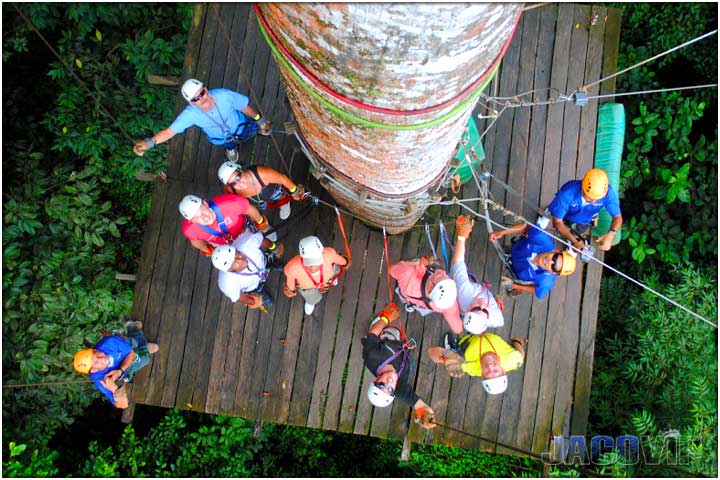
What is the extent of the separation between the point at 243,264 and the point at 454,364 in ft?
6.32

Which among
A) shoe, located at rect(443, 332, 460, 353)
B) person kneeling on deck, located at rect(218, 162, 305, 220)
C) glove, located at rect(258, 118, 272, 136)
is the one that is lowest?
shoe, located at rect(443, 332, 460, 353)

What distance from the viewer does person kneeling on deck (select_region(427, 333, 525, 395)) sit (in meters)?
3.26

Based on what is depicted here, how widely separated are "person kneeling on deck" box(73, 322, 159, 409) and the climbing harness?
125cm

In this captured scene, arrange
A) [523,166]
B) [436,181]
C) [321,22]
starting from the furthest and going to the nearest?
[523,166]
[436,181]
[321,22]

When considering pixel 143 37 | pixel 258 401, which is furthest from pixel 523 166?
pixel 143 37

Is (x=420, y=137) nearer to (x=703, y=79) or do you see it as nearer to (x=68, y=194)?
(x=68, y=194)

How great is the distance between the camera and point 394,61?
132 cm

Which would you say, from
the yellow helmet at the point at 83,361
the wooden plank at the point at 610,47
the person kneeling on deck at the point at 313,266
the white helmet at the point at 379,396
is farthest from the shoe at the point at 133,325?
the wooden plank at the point at 610,47

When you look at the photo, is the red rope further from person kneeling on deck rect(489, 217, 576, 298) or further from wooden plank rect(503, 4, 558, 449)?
wooden plank rect(503, 4, 558, 449)

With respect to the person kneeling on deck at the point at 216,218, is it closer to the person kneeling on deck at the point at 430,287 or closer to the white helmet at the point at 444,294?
the person kneeling on deck at the point at 430,287

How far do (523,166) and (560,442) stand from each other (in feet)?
8.32

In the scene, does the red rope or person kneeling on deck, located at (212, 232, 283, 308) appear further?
person kneeling on deck, located at (212, 232, 283, 308)

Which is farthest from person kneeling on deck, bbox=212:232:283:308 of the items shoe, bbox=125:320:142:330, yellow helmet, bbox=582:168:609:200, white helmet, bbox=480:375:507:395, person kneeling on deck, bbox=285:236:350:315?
yellow helmet, bbox=582:168:609:200

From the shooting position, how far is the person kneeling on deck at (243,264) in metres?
3.36
